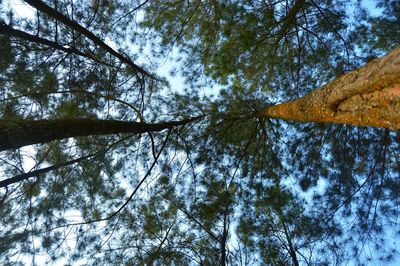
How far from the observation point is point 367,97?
1.58m

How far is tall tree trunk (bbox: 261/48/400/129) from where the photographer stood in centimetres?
139

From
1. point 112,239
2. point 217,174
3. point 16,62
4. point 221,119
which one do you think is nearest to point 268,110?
point 221,119

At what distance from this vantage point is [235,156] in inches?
164

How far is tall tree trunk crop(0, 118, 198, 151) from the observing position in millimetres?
2172

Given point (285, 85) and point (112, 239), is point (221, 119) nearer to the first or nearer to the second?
point (285, 85)

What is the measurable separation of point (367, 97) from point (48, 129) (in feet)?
6.59

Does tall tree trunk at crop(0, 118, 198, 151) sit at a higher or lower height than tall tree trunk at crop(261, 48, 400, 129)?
higher

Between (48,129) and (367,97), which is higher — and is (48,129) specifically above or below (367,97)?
above

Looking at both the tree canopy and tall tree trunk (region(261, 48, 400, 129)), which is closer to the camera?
tall tree trunk (region(261, 48, 400, 129))

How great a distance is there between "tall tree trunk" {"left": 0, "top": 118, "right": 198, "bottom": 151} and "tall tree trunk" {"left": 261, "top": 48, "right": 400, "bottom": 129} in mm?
1675

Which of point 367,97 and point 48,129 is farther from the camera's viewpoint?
point 48,129

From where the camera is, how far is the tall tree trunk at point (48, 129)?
217 centimetres

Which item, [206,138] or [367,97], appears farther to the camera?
[206,138]

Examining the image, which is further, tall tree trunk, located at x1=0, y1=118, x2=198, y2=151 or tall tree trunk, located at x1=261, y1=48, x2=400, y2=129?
tall tree trunk, located at x1=0, y1=118, x2=198, y2=151
